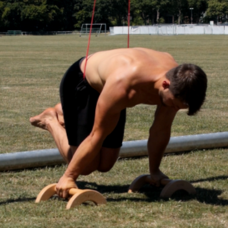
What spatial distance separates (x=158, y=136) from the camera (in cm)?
490

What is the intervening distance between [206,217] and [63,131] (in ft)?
5.71

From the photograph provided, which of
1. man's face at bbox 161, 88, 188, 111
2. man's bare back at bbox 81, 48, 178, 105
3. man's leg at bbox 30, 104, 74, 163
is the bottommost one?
man's leg at bbox 30, 104, 74, 163

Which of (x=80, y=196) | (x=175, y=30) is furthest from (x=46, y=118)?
(x=175, y=30)

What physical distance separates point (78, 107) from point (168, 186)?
42.4 inches

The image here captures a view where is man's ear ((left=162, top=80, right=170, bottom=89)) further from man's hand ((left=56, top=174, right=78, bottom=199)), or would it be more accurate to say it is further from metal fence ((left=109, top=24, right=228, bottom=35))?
metal fence ((left=109, top=24, right=228, bottom=35))

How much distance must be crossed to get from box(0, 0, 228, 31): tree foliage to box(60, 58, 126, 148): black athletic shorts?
8041 centimetres

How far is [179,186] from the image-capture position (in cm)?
480

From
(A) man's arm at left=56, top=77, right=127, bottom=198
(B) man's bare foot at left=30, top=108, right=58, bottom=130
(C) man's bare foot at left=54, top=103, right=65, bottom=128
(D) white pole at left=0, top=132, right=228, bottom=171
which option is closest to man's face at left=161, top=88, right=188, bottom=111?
(A) man's arm at left=56, top=77, right=127, bottom=198

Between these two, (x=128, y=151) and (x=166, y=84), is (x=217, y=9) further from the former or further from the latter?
(x=166, y=84)

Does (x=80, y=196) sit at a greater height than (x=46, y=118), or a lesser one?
lesser

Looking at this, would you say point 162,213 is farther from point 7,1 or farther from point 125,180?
point 7,1

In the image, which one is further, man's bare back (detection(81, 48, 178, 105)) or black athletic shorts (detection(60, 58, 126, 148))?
black athletic shorts (detection(60, 58, 126, 148))

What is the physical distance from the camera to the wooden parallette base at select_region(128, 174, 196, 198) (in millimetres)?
4781

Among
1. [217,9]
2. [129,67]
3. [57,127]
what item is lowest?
[57,127]
